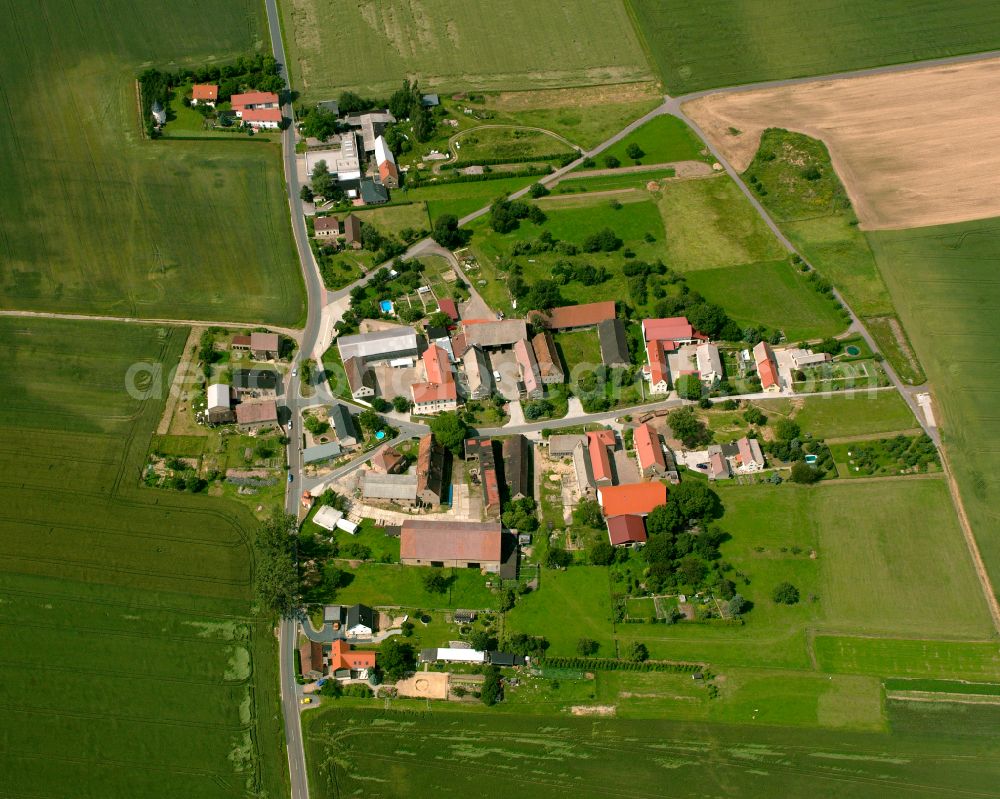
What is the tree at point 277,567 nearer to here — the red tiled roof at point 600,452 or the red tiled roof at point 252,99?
the red tiled roof at point 600,452

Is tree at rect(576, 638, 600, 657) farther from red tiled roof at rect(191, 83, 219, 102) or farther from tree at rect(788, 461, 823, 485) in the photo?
red tiled roof at rect(191, 83, 219, 102)

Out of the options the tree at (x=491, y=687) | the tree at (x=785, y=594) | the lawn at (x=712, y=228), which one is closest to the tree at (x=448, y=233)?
the lawn at (x=712, y=228)

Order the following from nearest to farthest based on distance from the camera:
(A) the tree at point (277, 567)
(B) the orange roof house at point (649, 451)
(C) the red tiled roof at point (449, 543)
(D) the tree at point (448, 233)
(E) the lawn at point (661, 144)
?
(A) the tree at point (277, 567) → (C) the red tiled roof at point (449, 543) → (B) the orange roof house at point (649, 451) → (D) the tree at point (448, 233) → (E) the lawn at point (661, 144)

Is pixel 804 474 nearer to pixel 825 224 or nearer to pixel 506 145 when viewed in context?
pixel 825 224

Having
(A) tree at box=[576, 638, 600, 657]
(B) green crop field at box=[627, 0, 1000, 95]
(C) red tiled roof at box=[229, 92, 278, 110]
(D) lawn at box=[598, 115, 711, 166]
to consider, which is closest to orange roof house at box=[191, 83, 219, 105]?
(C) red tiled roof at box=[229, 92, 278, 110]

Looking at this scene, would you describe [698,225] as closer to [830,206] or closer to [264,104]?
[830,206]

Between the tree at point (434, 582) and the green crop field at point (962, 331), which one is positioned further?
the green crop field at point (962, 331)

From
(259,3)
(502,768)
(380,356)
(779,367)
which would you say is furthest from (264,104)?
(502,768)
